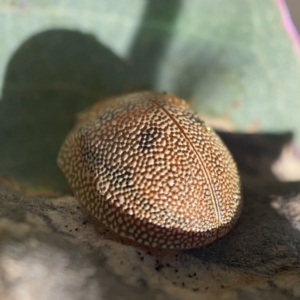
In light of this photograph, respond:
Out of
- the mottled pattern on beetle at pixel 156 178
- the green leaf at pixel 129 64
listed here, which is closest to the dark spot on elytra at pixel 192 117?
the mottled pattern on beetle at pixel 156 178

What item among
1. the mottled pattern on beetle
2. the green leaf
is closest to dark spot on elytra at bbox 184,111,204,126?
the mottled pattern on beetle

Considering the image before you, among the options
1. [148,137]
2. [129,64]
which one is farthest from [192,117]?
[129,64]

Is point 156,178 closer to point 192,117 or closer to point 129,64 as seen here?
point 192,117

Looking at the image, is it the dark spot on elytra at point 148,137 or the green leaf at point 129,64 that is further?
the green leaf at point 129,64

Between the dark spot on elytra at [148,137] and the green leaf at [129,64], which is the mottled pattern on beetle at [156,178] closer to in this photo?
the dark spot on elytra at [148,137]

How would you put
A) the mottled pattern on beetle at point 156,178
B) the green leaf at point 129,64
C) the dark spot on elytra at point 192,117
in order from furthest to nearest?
the green leaf at point 129,64 → the dark spot on elytra at point 192,117 → the mottled pattern on beetle at point 156,178

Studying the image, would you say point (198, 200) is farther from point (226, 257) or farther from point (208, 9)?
point (208, 9)
